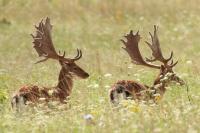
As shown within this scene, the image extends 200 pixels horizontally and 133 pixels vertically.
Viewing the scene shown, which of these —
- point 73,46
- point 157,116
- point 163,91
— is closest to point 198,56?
point 73,46

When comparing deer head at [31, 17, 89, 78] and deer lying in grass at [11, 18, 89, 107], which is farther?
deer head at [31, 17, 89, 78]

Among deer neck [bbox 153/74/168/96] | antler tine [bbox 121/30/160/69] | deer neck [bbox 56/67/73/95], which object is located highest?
antler tine [bbox 121/30/160/69]

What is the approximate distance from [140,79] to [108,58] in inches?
190

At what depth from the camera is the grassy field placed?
945cm

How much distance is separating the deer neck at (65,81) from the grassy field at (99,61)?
17 centimetres

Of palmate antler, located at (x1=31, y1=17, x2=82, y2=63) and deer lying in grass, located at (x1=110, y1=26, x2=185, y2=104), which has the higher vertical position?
palmate antler, located at (x1=31, y1=17, x2=82, y2=63)

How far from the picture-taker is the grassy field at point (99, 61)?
31.0ft

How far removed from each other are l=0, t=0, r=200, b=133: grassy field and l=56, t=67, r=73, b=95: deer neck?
17 centimetres

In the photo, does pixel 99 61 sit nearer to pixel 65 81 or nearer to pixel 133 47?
pixel 65 81

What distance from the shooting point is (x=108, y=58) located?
762 inches

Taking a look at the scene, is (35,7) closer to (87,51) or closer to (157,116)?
(87,51)

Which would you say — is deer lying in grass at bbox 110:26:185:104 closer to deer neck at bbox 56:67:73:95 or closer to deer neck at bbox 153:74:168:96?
deer neck at bbox 153:74:168:96

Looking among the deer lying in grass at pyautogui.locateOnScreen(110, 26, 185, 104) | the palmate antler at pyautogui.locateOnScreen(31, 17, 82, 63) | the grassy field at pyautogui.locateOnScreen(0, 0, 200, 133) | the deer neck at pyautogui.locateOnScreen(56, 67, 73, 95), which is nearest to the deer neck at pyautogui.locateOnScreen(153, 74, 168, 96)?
the deer lying in grass at pyautogui.locateOnScreen(110, 26, 185, 104)

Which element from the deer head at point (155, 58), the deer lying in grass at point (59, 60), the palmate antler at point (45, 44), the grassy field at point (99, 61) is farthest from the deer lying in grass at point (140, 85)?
the palmate antler at point (45, 44)
